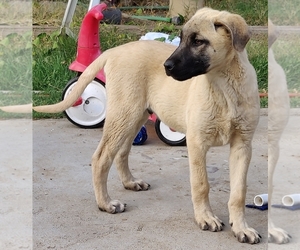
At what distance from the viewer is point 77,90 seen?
380 cm

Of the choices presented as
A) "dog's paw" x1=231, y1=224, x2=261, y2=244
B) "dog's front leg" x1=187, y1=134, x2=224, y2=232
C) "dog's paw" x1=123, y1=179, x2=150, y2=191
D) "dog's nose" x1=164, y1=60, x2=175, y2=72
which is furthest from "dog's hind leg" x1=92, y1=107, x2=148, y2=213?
"dog's paw" x1=231, y1=224, x2=261, y2=244

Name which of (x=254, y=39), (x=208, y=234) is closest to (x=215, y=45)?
(x=208, y=234)

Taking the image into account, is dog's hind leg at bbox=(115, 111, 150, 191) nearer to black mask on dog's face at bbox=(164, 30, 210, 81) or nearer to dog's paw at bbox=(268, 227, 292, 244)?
black mask on dog's face at bbox=(164, 30, 210, 81)

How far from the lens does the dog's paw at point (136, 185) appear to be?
411 cm

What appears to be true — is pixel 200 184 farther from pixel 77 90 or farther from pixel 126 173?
pixel 77 90

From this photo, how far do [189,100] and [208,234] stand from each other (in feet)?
2.37

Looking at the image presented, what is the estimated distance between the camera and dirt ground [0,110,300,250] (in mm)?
3254

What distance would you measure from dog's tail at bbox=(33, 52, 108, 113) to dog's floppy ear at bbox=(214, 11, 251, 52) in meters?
0.96

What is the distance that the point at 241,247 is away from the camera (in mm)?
3240

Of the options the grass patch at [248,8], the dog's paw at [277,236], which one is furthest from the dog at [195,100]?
the grass patch at [248,8]

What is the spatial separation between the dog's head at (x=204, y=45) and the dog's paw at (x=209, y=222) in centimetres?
78

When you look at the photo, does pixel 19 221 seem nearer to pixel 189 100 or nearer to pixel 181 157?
pixel 189 100

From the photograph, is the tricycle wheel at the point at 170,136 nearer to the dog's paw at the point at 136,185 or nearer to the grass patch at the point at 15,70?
the dog's paw at the point at 136,185

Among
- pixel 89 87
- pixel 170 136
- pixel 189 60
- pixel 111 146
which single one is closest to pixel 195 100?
pixel 189 60
